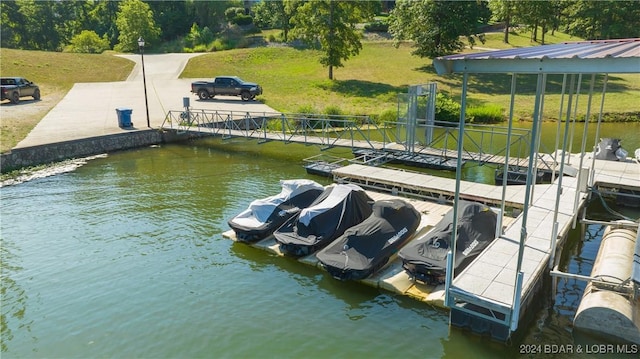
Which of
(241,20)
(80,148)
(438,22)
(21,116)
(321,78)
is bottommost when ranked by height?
(80,148)

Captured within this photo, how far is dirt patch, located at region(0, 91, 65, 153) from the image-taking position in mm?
23562

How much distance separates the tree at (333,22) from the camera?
1592 inches

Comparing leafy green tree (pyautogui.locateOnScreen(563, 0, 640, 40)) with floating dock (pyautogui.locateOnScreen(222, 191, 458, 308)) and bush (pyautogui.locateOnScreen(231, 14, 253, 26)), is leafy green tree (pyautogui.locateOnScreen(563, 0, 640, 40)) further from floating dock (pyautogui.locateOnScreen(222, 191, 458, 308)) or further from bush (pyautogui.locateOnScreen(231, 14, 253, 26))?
floating dock (pyautogui.locateOnScreen(222, 191, 458, 308))

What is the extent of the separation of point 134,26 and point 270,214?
59.3 metres

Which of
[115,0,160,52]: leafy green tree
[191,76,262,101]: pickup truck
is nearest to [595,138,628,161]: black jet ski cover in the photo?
[191,76,262,101]: pickup truck

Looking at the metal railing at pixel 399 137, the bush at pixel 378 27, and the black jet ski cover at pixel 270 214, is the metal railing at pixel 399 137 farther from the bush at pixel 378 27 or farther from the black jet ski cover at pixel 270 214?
the bush at pixel 378 27

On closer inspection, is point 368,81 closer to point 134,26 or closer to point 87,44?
point 134,26

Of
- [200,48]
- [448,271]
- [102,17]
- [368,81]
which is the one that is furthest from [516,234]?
[102,17]

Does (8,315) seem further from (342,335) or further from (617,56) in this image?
(617,56)

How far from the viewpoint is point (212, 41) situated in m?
63.4

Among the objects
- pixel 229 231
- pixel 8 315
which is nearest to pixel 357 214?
pixel 229 231

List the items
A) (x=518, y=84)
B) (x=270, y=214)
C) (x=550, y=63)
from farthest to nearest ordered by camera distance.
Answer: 1. (x=518, y=84)
2. (x=270, y=214)
3. (x=550, y=63)

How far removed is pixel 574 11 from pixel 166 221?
51.6 m

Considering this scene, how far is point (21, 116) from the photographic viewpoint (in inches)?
1134
